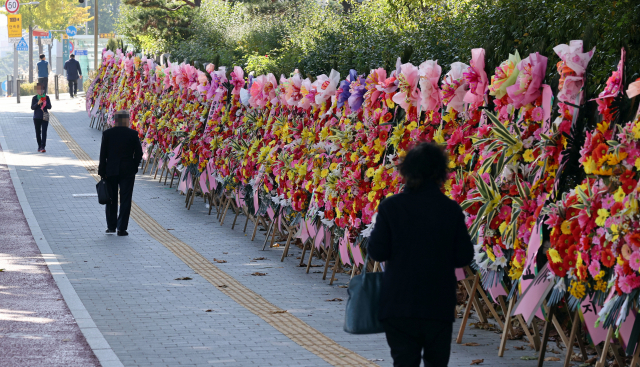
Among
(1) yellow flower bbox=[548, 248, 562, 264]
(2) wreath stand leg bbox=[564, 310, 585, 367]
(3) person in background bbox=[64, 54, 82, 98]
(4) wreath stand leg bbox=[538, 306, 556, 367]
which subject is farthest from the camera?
(3) person in background bbox=[64, 54, 82, 98]

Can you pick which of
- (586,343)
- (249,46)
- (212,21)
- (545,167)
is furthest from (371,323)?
(212,21)

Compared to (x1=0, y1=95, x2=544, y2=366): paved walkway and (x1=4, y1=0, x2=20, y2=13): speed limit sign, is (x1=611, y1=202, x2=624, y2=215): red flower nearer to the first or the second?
(x1=0, y1=95, x2=544, y2=366): paved walkway

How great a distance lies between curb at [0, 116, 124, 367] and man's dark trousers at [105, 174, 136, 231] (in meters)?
0.94

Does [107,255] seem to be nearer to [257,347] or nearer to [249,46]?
[257,347]

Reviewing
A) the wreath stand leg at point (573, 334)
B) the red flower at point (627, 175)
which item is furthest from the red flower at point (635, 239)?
the wreath stand leg at point (573, 334)

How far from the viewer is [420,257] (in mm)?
4215

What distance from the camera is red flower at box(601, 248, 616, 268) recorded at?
5.13 meters

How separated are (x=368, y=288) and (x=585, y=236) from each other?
1708mm

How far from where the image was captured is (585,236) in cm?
536

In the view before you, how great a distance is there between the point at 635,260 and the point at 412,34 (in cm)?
930

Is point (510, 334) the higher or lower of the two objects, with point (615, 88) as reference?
lower

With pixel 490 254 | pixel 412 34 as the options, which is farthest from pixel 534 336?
pixel 412 34

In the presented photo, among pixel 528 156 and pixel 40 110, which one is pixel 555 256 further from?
pixel 40 110

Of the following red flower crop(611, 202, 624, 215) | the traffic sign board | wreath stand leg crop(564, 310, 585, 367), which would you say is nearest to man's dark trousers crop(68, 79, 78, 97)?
the traffic sign board
